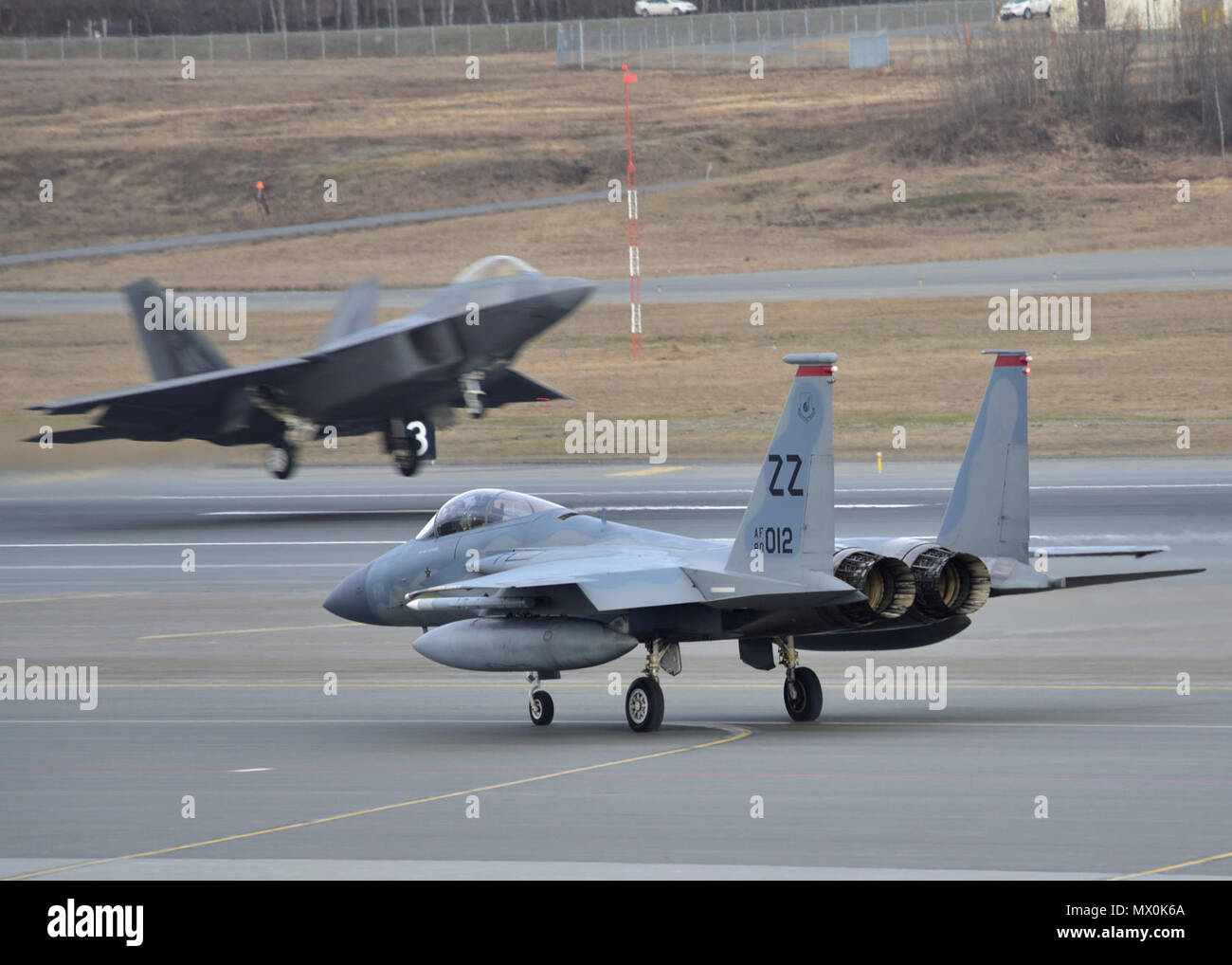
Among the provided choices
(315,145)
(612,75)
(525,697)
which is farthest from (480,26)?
(525,697)

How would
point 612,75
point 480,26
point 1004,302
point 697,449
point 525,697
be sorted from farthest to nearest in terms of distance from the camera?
point 480,26
point 612,75
point 1004,302
point 697,449
point 525,697

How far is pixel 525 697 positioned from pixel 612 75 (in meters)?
82.7

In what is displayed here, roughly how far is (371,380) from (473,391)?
1.96 meters

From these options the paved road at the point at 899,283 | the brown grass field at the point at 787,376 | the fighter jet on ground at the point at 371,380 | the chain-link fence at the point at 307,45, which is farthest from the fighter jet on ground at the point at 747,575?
the chain-link fence at the point at 307,45

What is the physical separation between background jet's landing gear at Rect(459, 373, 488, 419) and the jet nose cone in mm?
15292

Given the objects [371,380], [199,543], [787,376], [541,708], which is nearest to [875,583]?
[541,708]

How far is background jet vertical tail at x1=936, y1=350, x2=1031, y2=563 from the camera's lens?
16.5m

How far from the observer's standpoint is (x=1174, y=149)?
2864 inches

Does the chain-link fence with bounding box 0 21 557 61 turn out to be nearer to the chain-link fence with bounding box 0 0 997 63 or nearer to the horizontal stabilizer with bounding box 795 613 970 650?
the chain-link fence with bounding box 0 0 997 63

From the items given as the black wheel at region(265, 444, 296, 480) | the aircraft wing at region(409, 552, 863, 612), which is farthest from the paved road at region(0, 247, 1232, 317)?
the aircraft wing at region(409, 552, 863, 612)

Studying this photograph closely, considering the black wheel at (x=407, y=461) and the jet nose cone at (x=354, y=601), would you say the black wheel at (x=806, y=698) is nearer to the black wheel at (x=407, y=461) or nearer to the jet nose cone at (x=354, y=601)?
the jet nose cone at (x=354, y=601)

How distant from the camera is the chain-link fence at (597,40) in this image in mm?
103750

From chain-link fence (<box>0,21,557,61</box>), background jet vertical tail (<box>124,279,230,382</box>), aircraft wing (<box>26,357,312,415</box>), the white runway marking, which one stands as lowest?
the white runway marking
